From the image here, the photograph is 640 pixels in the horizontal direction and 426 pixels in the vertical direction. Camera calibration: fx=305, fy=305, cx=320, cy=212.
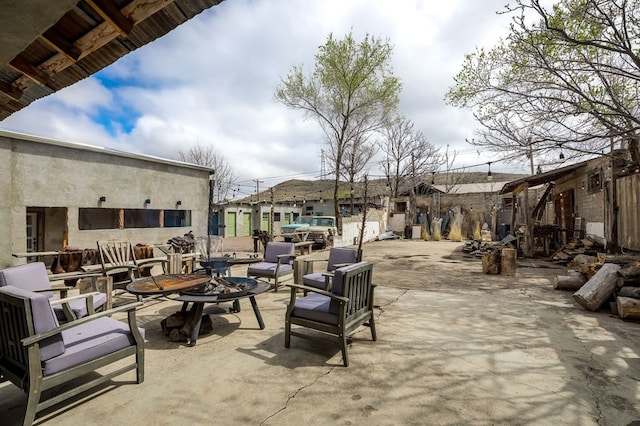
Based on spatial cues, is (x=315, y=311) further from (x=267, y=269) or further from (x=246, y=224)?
(x=246, y=224)

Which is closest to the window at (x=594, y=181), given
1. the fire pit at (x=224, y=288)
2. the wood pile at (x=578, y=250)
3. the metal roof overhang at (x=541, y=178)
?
the metal roof overhang at (x=541, y=178)

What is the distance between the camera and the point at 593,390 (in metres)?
2.53

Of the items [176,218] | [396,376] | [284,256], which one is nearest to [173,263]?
[284,256]

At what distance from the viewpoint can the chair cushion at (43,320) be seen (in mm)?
2086

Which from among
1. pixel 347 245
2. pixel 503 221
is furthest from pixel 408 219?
pixel 347 245

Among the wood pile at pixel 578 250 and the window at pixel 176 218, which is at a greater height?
the window at pixel 176 218

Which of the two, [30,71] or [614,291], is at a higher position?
[30,71]

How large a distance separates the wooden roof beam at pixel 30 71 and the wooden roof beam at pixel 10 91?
32cm

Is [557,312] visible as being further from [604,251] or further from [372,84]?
[372,84]

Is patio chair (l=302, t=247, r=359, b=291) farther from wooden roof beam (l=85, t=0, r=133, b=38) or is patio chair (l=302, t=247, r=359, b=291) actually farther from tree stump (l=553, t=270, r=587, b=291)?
tree stump (l=553, t=270, r=587, b=291)

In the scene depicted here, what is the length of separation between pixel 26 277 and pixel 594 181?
13163 mm

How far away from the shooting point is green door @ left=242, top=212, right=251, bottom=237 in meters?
24.1

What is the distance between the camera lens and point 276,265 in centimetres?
588

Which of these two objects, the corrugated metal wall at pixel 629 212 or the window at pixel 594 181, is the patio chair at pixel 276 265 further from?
the window at pixel 594 181
